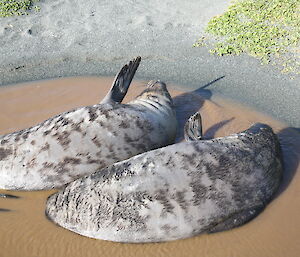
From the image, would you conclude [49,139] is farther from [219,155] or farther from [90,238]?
[219,155]

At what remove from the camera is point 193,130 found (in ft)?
17.5

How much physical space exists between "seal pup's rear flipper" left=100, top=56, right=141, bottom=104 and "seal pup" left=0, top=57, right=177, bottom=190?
0.47m

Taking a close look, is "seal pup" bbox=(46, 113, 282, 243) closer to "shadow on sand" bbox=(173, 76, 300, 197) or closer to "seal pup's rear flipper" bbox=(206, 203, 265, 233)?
"seal pup's rear flipper" bbox=(206, 203, 265, 233)

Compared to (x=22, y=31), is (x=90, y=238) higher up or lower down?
lower down

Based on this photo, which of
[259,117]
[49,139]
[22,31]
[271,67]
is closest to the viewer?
[49,139]

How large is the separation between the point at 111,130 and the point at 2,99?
2299mm

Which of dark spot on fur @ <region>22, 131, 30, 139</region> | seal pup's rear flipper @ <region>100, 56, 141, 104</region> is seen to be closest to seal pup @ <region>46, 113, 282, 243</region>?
dark spot on fur @ <region>22, 131, 30, 139</region>

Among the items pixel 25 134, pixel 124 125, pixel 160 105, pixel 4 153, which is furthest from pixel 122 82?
pixel 4 153

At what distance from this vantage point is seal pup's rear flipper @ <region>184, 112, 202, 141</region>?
5211 millimetres

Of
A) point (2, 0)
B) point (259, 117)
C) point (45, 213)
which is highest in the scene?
point (2, 0)

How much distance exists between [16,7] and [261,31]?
4.58 metres

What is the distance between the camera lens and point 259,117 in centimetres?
595

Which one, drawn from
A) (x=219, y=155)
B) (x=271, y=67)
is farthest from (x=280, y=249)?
(x=271, y=67)

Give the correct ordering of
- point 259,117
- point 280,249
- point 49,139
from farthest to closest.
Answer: point 259,117 → point 49,139 → point 280,249
